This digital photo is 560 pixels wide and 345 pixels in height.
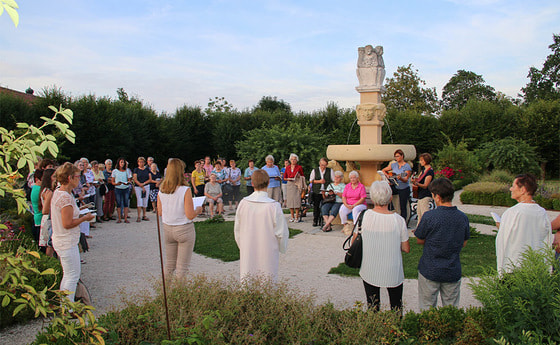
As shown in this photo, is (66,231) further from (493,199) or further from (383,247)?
(493,199)

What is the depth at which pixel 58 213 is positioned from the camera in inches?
178

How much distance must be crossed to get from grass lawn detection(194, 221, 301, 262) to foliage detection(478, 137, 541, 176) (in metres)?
15.6

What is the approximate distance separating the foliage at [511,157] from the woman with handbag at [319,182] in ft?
47.7

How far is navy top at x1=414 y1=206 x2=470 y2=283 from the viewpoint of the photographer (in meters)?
3.81

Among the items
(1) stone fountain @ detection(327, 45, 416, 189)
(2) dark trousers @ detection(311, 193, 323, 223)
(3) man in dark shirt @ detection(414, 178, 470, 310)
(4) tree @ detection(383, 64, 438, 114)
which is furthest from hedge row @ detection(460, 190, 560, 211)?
(4) tree @ detection(383, 64, 438, 114)

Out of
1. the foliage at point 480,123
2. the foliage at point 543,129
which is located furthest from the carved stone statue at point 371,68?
the foliage at point 543,129

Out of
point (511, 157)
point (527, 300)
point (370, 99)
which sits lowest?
point (527, 300)

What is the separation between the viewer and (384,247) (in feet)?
12.8

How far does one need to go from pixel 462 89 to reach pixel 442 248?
183ft

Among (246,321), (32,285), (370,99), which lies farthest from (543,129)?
(32,285)

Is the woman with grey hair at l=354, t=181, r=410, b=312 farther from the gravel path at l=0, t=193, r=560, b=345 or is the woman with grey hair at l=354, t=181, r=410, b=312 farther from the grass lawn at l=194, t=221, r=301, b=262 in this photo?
the grass lawn at l=194, t=221, r=301, b=262

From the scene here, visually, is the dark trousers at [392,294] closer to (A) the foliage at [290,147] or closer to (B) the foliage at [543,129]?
(A) the foliage at [290,147]

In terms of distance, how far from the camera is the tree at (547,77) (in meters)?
40.6

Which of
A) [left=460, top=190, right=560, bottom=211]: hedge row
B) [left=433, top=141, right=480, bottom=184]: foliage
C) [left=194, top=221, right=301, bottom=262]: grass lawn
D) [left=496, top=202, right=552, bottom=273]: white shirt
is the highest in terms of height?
[left=433, top=141, right=480, bottom=184]: foliage
